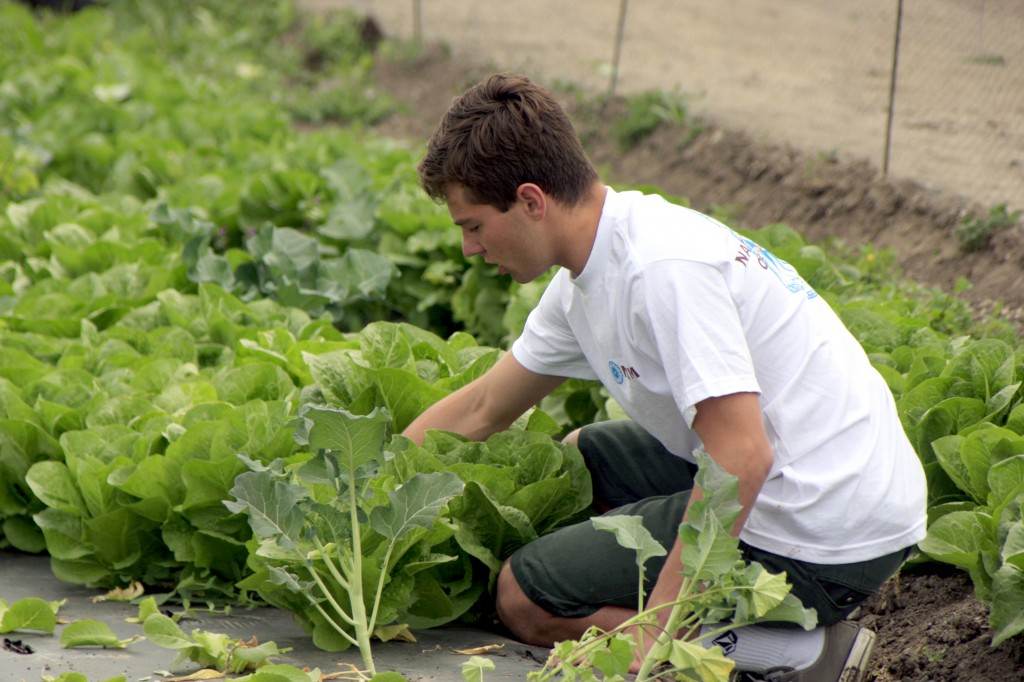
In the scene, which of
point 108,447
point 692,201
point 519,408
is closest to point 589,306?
point 519,408

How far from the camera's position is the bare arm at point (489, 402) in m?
2.90

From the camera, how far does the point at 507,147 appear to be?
7.86ft

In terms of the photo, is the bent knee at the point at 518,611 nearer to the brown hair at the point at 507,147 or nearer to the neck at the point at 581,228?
the neck at the point at 581,228

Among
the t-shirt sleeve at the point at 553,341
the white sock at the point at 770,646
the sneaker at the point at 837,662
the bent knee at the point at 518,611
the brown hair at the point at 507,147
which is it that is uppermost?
the brown hair at the point at 507,147

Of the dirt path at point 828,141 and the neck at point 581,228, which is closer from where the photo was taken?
the neck at point 581,228

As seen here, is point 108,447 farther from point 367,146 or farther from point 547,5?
point 547,5

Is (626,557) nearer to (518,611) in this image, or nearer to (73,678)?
(518,611)

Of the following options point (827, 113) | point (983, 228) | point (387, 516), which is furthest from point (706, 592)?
point (827, 113)

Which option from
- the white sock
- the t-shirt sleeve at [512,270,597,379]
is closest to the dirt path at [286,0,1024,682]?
the white sock

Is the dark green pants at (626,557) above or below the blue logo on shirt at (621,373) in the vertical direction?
below

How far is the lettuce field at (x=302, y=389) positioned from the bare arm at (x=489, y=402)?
0.06m

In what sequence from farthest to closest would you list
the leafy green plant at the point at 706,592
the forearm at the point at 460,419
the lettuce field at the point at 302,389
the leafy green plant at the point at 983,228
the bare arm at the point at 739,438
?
the leafy green plant at the point at 983,228 → the forearm at the point at 460,419 → the lettuce field at the point at 302,389 → the bare arm at the point at 739,438 → the leafy green plant at the point at 706,592

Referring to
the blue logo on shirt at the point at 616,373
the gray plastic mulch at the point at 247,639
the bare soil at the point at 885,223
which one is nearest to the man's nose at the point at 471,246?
the blue logo on shirt at the point at 616,373

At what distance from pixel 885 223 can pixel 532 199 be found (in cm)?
338
